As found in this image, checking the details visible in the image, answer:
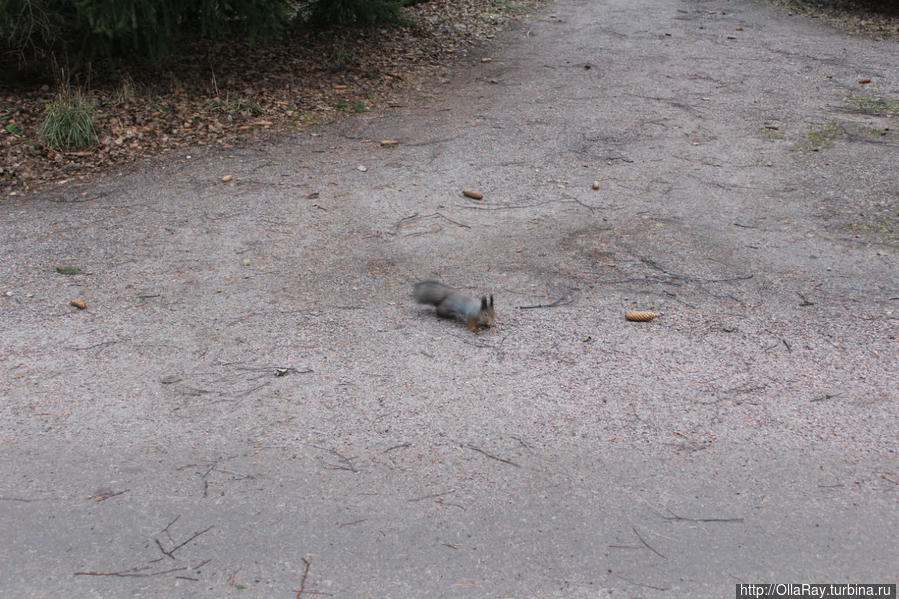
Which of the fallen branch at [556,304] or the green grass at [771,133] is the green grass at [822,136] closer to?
the green grass at [771,133]

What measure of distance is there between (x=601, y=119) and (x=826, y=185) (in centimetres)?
281

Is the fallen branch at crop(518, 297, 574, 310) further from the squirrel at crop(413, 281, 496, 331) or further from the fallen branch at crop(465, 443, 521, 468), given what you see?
the fallen branch at crop(465, 443, 521, 468)

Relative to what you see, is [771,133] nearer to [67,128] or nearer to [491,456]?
[491,456]

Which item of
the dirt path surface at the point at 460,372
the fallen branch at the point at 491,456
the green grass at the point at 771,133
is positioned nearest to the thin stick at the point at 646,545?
the dirt path surface at the point at 460,372

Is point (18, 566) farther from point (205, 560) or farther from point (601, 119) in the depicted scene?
point (601, 119)

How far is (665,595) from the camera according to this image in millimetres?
2695

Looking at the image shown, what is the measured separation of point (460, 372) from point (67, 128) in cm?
619

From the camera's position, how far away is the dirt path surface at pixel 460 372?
2936 millimetres

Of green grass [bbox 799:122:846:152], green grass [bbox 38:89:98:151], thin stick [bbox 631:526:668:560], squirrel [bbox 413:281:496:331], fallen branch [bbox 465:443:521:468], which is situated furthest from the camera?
green grass [bbox 38:89:98:151]

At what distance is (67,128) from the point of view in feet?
26.0

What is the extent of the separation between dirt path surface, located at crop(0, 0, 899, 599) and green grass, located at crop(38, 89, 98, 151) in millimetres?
1160

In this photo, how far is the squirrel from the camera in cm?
445

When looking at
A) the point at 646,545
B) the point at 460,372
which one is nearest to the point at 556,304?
the point at 460,372

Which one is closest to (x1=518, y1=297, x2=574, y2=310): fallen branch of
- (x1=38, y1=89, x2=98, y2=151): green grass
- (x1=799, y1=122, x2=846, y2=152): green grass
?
(x1=799, y1=122, x2=846, y2=152): green grass
